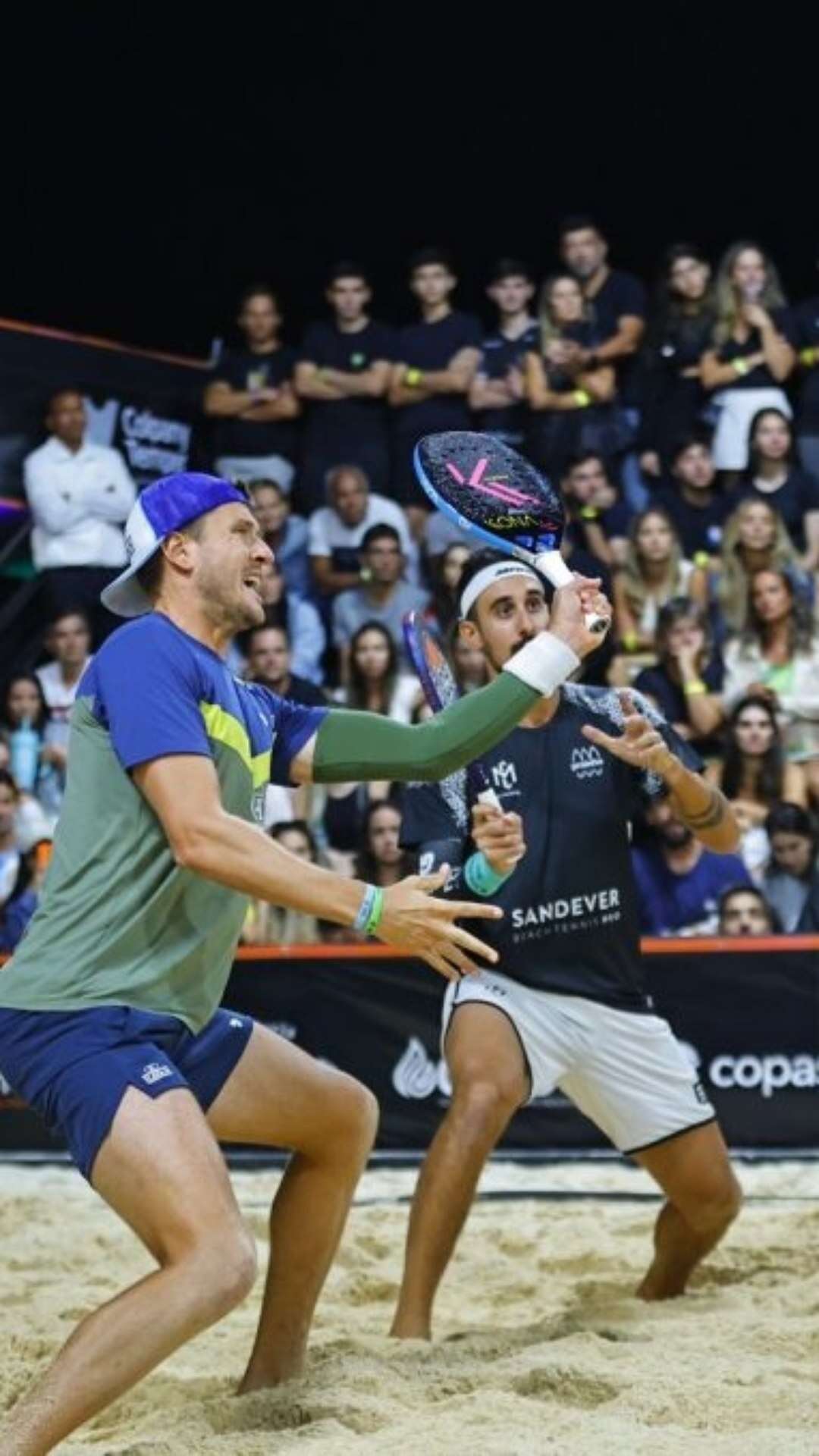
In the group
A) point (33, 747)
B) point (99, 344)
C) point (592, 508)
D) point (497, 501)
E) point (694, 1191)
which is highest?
point (99, 344)

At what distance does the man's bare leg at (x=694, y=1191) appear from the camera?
6.22 metres

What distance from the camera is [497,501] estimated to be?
5.16 m

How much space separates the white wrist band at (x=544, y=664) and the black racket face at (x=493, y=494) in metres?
0.33

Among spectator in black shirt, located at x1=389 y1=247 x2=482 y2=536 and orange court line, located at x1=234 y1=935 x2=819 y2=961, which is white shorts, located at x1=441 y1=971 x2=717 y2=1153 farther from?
spectator in black shirt, located at x1=389 y1=247 x2=482 y2=536

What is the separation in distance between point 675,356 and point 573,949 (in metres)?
6.28

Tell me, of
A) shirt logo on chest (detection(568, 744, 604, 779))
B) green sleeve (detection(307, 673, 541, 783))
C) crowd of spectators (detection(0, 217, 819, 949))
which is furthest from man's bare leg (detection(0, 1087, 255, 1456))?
crowd of spectators (detection(0, 217, 819, 949))

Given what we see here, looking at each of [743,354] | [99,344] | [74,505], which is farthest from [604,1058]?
[99,344]

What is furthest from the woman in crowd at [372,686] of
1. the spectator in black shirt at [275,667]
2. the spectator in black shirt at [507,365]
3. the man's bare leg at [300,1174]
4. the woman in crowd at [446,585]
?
the man's bare leg at [300,1174]

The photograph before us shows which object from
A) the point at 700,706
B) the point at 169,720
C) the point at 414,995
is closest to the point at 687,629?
the point at 700,706

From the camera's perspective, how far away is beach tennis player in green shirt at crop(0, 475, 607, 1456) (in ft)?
14.8

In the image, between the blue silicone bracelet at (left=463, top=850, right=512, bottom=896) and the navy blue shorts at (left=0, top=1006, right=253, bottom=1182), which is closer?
the navy blue shorts at (left=0, top=1006, right=253, bottom=1182)

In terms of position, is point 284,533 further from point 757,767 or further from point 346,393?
point 757,767

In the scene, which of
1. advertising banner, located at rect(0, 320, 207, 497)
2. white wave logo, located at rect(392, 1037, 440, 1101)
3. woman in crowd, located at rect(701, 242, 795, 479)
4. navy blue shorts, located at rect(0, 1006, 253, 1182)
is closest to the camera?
navy blue shorts, located at rect(0, 1006, 253, 1182)

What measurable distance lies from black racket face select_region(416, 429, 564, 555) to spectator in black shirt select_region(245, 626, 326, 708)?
5875mm
